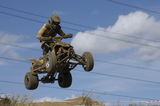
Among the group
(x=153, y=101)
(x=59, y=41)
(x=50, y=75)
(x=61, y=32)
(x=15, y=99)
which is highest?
(x=61, y=32)

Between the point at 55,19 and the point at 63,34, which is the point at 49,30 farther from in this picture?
the point at 63,34

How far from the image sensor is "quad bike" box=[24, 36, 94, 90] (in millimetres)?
13375

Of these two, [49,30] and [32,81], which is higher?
[49,30]

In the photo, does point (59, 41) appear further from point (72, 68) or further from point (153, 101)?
point (153, 101)

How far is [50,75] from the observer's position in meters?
15.4

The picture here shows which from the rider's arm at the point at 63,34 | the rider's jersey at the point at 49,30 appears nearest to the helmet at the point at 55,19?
the rider's jersey at the point at 49,30

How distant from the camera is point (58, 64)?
13.7 metres

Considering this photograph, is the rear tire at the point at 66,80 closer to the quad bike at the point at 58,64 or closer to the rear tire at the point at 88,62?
the quad bike at the point at 58,64

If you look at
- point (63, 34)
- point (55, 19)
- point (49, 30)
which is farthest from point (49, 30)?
point (63, 34)

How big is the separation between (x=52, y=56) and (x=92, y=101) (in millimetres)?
3621

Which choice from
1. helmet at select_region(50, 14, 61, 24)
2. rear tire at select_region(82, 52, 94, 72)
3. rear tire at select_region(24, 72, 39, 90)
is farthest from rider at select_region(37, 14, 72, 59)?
rear tire at select_region(82, 52, 94, 72)

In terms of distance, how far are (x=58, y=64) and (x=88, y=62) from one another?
162 cm

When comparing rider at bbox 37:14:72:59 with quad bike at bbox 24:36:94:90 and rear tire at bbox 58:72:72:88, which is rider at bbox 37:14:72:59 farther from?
rear tire at bbox 58:72:72:88

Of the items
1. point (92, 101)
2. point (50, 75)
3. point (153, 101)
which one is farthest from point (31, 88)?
point (153, 101)
